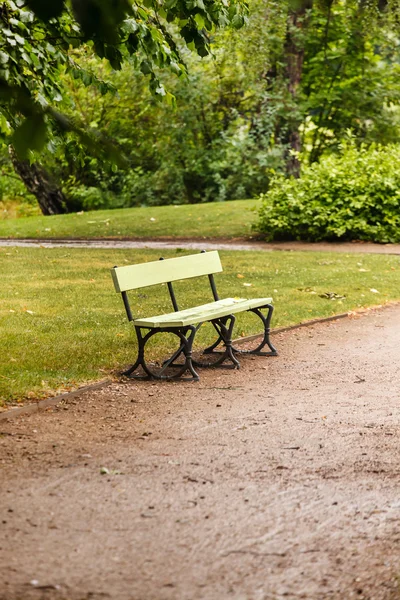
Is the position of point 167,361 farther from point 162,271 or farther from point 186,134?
point 186,134

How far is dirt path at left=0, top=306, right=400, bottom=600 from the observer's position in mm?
3539

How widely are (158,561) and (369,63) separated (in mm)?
29580

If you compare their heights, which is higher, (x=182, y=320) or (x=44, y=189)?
(x=44, y=189)

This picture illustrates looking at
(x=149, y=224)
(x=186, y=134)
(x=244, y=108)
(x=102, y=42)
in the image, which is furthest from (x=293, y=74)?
(x=102, y=42)

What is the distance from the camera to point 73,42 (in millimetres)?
7254

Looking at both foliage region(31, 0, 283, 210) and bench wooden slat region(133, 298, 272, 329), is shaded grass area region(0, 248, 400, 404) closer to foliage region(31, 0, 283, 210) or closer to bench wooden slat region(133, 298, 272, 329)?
bench wooden slat region(133, 298, 272, 329)

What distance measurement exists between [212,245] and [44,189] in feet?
39.5

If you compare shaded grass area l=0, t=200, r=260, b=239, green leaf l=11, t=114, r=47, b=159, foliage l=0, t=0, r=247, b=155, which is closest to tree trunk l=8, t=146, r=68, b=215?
shaded grass area l=0, t=200, r=260, b=239

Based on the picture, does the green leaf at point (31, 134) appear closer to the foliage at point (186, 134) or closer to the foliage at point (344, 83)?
the foliage at point (186, 134)

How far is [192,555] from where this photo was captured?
375 cm

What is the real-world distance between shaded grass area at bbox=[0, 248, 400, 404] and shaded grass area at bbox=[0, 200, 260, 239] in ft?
14.3

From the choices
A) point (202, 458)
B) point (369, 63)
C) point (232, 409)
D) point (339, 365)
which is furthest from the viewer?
point (369, 63)

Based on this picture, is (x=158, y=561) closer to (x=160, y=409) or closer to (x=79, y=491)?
(x=79, y=491)

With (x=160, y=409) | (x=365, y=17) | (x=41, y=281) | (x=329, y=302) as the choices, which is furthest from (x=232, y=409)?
(x=365, y=17)
